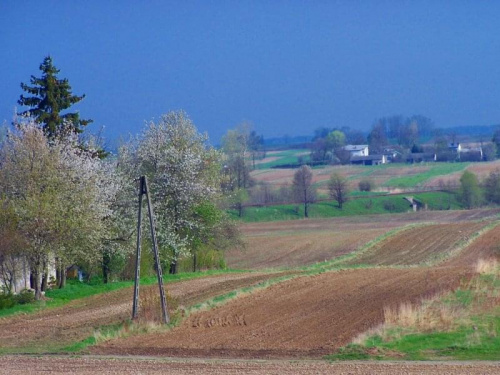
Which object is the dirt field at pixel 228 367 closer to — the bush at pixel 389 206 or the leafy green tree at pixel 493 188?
the bush at pixel 389 206

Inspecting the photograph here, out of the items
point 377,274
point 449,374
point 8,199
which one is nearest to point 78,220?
point 8,199

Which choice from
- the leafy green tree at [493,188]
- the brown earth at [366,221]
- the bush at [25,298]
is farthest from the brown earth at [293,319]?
the leafy green tree at [493,188]

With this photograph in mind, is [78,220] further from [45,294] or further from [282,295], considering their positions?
[282,295]

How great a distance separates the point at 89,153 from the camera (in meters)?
37.7

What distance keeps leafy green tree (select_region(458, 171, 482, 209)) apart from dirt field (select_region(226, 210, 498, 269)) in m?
10.4

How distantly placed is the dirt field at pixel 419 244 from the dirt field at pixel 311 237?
646 mm

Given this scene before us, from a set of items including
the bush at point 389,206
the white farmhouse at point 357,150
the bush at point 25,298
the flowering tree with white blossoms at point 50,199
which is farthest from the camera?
the white farmhouse at point 357,150

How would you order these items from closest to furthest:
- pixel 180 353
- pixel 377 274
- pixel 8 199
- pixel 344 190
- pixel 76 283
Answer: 1. pixel 180 353
2. pixel 8 199
3. pixel 377 274
4. pixel 76 283
5. pixel 344 190

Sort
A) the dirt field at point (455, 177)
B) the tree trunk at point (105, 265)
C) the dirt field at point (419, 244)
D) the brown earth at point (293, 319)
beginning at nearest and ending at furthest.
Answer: the brown earth at point (293, 319) → the tree trunk at point (105, 265) → the dirt field at point (419, 244) → the dirt field at point (455, 177)

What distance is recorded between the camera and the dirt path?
23.7 metres

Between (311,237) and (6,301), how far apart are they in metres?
40.0

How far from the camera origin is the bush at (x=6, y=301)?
1198 inches

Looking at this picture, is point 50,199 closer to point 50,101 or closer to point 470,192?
point 50,101

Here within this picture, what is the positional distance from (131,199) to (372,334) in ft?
71.8
